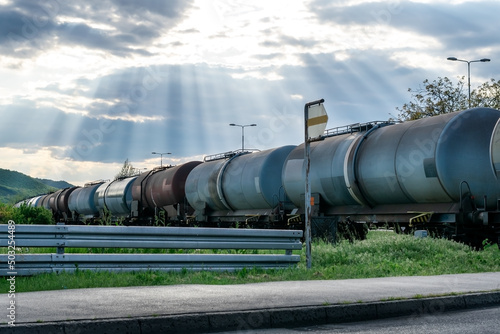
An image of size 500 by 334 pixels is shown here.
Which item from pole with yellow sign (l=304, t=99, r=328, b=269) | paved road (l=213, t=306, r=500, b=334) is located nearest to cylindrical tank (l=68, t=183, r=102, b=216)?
pole with yellow sign (l=304, t=99, r=328, b=269)

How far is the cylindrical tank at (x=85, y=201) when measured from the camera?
161 ft

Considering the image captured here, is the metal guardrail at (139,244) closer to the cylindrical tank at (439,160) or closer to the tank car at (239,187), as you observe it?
the cylindrical tank at (439,160)

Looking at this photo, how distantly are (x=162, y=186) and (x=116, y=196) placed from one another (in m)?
8.96

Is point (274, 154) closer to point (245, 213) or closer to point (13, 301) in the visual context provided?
point (245, 213)

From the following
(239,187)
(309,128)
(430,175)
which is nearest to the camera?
(309,128)

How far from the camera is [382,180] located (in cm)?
1853

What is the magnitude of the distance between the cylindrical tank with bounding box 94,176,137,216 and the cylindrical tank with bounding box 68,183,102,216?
1198mm

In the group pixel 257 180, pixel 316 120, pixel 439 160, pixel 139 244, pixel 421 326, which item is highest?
pixel 316 120

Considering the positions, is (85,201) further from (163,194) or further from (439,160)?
(439,160)

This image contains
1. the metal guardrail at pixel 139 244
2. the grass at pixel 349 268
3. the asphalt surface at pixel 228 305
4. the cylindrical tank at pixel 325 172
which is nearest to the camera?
the asphalt surface at pixel 228 305

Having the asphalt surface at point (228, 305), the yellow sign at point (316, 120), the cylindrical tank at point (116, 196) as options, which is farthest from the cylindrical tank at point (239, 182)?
the asphalt surface at point (228, 305)

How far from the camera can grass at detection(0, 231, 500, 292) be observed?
898 centimetres

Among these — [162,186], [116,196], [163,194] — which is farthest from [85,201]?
[163,194]

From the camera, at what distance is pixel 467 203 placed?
16625mm
